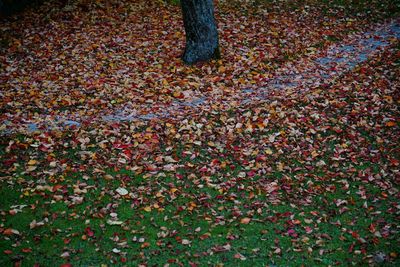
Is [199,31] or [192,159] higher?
[199,31]

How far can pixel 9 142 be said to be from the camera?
7.45 m

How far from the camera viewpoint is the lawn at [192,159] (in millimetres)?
5688

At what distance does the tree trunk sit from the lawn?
0.32 meters

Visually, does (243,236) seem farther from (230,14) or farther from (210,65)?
(230,14)

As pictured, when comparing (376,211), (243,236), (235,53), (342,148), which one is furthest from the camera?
(235,53)

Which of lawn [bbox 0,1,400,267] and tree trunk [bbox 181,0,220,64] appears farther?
tree trunk [bbox 181,0,220,64]

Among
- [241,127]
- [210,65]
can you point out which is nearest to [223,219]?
[241,127]

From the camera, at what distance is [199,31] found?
10.5 metres

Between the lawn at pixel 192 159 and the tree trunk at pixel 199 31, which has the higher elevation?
the tree trunk at pixel 199 31

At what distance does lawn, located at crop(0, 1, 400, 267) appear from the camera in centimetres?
569

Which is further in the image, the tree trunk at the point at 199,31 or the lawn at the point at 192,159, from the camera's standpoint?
the tree trunk at the point at 199,31

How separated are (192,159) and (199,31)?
4.39 m

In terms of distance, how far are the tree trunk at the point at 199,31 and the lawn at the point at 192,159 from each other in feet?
1.06

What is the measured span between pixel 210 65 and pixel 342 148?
14.4 ft
